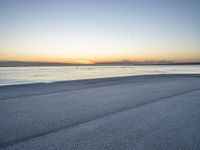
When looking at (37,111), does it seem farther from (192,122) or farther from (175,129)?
(192,122)

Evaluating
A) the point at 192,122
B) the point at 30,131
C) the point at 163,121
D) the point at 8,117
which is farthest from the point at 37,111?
the point at 192,122

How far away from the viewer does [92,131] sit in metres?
3.45

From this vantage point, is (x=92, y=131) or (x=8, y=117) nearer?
(x=92, y=131)

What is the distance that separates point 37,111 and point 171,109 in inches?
160

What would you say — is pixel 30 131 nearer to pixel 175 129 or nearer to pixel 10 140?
pixel 10 140

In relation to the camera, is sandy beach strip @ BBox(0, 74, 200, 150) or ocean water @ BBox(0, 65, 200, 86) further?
ocean water @ BBox(0, 65, 200, 86)

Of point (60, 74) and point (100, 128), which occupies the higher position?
point (100, 128)

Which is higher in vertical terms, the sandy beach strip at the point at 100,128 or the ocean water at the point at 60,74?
the sandy beach strip at the point at 100,128

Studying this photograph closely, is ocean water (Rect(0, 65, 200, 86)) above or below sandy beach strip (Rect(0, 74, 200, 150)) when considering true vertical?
below

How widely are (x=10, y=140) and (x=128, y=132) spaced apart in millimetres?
2203

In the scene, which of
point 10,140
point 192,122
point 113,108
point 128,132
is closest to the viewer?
point 10,140

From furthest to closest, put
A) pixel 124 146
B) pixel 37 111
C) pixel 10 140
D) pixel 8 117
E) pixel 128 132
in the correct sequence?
pixel 37 111, pixel 8 117, pixel 128 132, pixel 10 140, pixel 124 146

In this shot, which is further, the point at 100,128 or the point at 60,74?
the point at 60,74

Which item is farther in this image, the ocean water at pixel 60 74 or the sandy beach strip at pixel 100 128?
the ocean water at pixel 60 74
